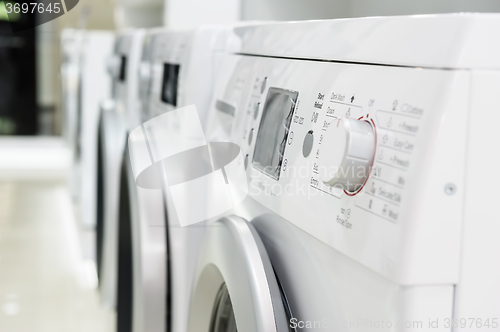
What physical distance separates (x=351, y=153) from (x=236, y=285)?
192 millimetres

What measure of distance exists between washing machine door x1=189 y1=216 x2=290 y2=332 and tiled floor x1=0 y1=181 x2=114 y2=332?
907mm

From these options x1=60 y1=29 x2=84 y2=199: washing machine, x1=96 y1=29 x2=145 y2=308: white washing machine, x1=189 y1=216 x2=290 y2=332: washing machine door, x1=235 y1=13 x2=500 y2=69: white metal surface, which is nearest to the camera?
x1=235 y1=13 x2=500 y2=69: white metal surface

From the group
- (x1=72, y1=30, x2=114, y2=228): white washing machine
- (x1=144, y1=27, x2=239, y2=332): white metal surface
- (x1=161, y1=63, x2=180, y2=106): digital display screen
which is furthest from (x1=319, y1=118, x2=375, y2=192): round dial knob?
(x1=72, y1=30, x2=114, y2=228): white washing machine

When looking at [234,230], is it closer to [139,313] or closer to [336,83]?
[336,83]

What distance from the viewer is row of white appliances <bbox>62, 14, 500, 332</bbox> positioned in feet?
0.91

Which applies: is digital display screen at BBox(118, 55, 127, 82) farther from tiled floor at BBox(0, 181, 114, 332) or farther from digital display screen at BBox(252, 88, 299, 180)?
digital display screen at BBox(252, 88, 299, 180)

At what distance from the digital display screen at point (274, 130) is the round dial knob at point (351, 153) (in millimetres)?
111

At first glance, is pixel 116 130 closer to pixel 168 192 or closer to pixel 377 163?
pixel 168 192

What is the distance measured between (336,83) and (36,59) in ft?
11.9

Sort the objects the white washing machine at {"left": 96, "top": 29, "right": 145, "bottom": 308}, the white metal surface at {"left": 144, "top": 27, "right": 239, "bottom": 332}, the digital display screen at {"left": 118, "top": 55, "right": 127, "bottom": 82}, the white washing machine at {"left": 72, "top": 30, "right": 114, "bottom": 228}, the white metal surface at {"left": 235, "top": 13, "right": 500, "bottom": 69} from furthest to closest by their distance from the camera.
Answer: the white washing machine at {"left": 72, "top": 30, "right": 114, "bottom": 228} → the digital display screen at {"left": 118, "top": 55, "right": 127, "bottom": 82} → the white washing machine at {"left": 96, "top": 29, "right": 145, "bottom": 308} → the white metal surface at {"left": 144, "top": 27, "right": 239, "bottom": 332} → the white metal surface at {"left": 235, "top": 13, "right": 500, "bottom": 69}

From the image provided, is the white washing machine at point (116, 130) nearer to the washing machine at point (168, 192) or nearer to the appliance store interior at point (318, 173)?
the appliance store interior at point (318, 173)

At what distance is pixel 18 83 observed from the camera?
361 centimetres

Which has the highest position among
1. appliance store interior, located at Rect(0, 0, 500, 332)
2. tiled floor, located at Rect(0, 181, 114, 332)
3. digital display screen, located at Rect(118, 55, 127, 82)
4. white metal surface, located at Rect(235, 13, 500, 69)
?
digital display screen, located at Rect(118, 55, 127, 82)

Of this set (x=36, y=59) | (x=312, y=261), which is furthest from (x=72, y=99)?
(x=312, y=261)
